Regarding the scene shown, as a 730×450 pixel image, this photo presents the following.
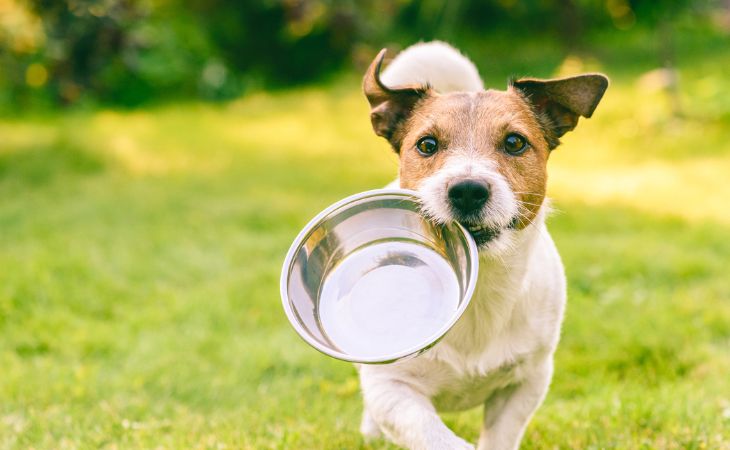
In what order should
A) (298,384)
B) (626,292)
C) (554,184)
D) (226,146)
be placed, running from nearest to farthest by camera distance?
(298,384) < (626,292) < (554,184) < (226,146)

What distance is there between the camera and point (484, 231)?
3.31 m

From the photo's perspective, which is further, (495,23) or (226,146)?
(495,23)

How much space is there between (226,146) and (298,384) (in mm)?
6743

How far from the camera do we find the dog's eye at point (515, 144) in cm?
355

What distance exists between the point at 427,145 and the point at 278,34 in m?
11.8

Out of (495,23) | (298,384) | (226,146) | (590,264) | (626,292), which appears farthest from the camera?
(495,23)

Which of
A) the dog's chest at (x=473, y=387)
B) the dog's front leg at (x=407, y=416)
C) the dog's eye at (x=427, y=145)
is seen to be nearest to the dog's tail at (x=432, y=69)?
the dog's eye at (x=427, y=145)

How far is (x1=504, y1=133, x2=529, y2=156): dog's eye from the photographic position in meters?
3.55

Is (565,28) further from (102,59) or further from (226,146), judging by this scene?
(102,59)

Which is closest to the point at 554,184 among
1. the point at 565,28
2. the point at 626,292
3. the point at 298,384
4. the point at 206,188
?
the point at 626,292

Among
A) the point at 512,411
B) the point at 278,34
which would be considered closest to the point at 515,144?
the point at 512,411

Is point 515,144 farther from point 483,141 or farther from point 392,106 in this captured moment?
point 392,106

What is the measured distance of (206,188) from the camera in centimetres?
938

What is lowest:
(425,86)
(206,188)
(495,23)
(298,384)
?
(495,23)
